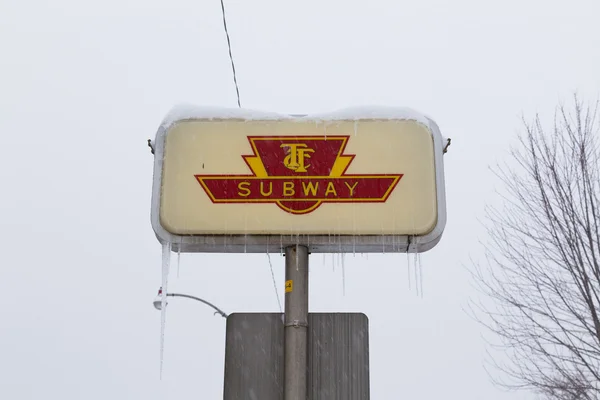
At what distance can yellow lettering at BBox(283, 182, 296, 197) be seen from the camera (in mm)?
4199

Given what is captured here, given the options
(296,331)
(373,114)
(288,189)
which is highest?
(373,114)

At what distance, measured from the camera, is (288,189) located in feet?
13.8

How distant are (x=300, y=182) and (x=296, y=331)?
0.93 m

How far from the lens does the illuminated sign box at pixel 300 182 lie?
4.15 m

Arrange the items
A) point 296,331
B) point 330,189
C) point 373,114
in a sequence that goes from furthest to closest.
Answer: point 373,114 → point 330,189 → point 296,331

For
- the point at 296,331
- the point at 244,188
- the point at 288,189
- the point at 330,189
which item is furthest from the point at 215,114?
the point at 296,331

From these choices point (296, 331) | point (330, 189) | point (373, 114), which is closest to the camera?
point (296, 331)

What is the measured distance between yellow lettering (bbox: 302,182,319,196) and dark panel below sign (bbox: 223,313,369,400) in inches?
30.1

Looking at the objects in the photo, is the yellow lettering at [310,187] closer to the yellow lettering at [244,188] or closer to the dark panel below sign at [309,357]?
the yellow lettering at [244,188]

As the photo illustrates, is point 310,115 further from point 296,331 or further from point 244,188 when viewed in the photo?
point 296,331

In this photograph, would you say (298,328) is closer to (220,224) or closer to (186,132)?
(220,224)

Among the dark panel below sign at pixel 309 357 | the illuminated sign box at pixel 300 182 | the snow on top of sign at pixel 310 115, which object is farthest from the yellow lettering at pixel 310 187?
the dark panel below sign at pixel 309 357

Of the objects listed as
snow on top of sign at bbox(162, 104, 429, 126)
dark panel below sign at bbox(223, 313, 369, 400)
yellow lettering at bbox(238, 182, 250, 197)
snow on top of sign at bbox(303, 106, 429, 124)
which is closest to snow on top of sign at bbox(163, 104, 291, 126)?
snow on top of sign at bbox(162, 104, 429, 126)

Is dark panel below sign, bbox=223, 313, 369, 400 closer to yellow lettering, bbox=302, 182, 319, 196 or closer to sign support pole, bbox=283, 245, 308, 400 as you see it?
sign support pole, bbox=283, 245, 308, 400
